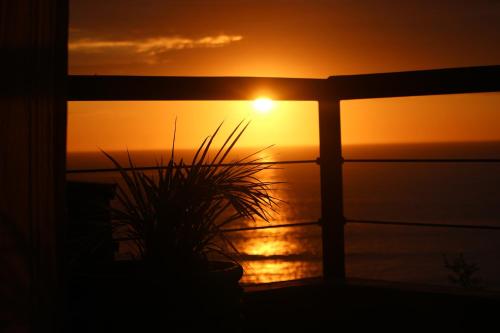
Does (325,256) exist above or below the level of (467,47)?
below

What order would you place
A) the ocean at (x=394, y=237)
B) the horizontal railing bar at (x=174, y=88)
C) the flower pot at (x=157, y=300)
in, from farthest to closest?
1. the ocean at (x=394, y=237)
2. the horizontal railing bar at (x=174, y=88)
3. the flower pot at (x=157, y=300)

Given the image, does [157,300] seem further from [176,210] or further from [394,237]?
[394,237]

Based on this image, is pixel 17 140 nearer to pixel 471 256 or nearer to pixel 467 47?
pixel 471 256

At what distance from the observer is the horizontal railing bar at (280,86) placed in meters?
1.67

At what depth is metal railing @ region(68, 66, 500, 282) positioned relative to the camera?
1.68 metres

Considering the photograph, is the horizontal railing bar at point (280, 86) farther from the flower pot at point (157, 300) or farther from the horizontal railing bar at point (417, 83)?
the flower pot at point (157, 300)

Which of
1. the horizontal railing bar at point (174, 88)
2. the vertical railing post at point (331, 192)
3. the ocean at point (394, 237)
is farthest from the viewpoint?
the ocean at point (394, 237)

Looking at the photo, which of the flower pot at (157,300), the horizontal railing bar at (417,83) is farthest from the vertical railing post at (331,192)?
the flower pot at (157,300)

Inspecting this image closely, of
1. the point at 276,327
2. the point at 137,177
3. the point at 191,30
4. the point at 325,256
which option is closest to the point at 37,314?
the point at 137,177

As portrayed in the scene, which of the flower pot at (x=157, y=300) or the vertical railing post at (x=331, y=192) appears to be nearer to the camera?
the flower pot at (x=157, y=300)

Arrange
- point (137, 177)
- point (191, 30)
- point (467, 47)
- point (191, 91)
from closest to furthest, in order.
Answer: point (137, 177) → point (191, 91) → point (191, 30) → point (467, 47)

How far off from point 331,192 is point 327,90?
395 millimetres

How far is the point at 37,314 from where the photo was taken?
49.4 inches

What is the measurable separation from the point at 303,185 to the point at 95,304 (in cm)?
9055
